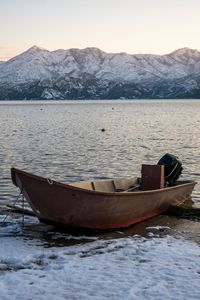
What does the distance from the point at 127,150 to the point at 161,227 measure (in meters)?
24.1

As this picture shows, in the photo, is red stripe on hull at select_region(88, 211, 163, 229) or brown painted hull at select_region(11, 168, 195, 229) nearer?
brown painted hull at select_region(11, 168, 195, 229)

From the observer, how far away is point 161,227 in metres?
16.5

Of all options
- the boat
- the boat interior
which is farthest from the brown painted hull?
the boat interior

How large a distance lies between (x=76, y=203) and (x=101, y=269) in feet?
10.7

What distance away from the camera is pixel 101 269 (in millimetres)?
11547

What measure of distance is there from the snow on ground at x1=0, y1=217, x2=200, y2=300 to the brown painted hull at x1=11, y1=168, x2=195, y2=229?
31.3 inches

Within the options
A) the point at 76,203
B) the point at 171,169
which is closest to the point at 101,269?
the point at 76,203

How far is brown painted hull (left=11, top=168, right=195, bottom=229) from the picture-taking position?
14.2m

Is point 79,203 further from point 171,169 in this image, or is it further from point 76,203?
point 171,169

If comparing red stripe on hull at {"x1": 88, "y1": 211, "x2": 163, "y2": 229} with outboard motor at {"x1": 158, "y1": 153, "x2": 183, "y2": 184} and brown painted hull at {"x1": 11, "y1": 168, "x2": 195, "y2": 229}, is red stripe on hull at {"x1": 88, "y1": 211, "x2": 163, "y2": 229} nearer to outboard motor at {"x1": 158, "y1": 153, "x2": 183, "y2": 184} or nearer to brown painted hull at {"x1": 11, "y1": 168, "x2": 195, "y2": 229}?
brown painted hull at {"x1": 11, "y1": 168, "x2": 195, "y2": 229}

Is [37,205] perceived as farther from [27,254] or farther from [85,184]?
[85,184]

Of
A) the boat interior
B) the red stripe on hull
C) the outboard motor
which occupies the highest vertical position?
the outboard motor

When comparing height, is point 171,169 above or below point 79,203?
above

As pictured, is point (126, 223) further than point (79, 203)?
Yes
